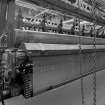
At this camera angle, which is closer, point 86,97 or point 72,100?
point 72,100

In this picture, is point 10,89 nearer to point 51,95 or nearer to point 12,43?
point 12,43

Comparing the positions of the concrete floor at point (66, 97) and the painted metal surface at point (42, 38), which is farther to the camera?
the concrete floor at point (66, 97)

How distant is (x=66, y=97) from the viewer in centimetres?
131

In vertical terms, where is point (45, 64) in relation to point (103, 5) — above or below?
below

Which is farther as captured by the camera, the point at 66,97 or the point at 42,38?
the point at 66,97

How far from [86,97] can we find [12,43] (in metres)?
1.27

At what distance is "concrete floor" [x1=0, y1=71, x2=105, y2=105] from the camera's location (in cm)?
97

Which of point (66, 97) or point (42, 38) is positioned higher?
point (42, 38)

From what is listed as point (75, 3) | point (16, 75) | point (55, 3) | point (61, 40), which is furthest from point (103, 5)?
point (16, 75)

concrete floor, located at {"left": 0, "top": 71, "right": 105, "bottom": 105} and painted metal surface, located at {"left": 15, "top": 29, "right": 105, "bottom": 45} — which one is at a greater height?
painted metal surface, located at {"left": 15, "top": 29, "right": 105, "bottom": 45}

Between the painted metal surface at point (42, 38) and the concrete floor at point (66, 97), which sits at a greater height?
the painted metal surface at point (42, 38)

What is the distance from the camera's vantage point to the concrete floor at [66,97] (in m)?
0.97

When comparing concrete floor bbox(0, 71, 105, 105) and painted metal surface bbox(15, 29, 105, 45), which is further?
concrete floor bbox(0, 71, 105, 105)

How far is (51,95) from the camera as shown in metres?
1.17
